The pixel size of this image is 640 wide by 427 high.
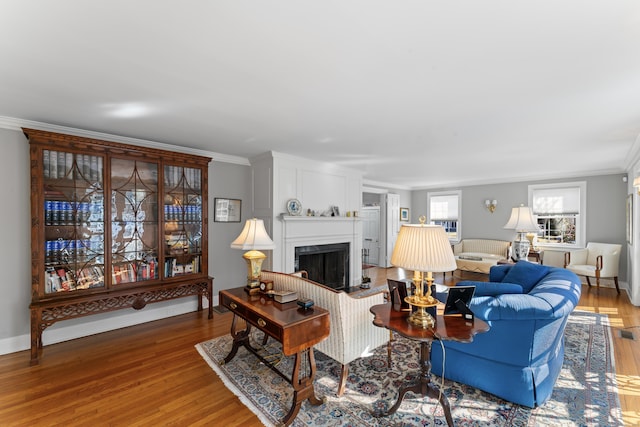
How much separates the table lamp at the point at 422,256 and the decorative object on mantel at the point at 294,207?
2849mm

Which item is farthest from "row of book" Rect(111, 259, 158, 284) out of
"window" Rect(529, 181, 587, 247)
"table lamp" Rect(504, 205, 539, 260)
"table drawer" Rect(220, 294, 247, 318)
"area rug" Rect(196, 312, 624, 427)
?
"window" Rect(529, 181, 587, 247)

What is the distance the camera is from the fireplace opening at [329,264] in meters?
5.06

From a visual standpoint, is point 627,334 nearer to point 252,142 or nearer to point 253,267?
point 253,267

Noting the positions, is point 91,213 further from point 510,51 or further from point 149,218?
point 510,51

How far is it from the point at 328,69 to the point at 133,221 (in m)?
3.17

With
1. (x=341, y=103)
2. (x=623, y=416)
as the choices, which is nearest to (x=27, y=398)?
(x=341, y=103)

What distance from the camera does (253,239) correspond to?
9.06 ft

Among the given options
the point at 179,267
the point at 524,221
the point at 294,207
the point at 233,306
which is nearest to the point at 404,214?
the point at 524,221

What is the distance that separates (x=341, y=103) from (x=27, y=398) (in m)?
3.59

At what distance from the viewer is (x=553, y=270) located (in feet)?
9.82

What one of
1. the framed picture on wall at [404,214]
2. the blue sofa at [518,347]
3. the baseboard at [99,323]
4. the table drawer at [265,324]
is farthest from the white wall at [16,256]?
the framed picture on wall at [404,214]

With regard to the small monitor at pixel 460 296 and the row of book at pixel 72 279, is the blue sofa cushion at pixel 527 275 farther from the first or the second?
the row of book at pixel 72 279

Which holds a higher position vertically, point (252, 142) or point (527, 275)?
point (252, 142)

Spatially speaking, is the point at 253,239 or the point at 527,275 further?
the point at 527,275
